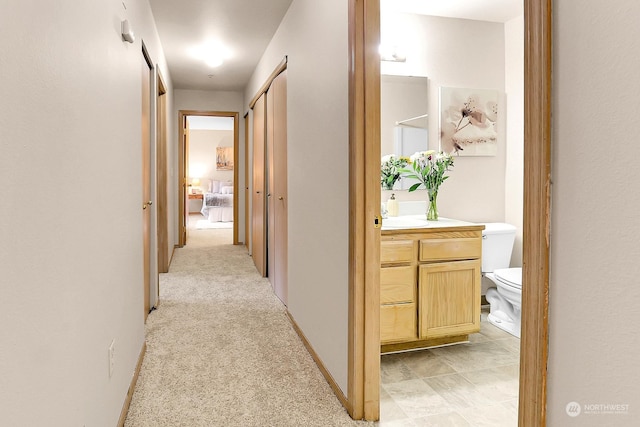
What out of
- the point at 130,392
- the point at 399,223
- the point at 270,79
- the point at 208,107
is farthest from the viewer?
the point at 208,107

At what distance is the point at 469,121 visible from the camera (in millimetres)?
3477

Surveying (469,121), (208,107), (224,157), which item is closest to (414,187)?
(469,121)

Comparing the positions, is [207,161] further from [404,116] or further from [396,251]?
[396,251]

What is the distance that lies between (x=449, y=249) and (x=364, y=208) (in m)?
0.97

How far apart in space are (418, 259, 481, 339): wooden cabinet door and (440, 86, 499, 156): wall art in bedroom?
1135 mm

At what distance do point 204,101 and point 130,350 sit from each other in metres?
5.24

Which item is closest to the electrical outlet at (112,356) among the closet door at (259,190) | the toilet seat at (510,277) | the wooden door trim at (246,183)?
the toilet seat at (510,277)

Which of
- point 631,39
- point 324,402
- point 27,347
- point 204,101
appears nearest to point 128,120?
→ point 27,347

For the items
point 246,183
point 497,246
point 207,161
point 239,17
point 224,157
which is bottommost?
point 497,246

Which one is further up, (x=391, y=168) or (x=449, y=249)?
(x=391, y=168)

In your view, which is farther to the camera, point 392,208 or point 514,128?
point 514,128

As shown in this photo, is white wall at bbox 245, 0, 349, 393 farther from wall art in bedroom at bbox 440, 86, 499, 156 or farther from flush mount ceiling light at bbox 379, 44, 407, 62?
wall art in bedroom at bbox 440, 86, 499, 156

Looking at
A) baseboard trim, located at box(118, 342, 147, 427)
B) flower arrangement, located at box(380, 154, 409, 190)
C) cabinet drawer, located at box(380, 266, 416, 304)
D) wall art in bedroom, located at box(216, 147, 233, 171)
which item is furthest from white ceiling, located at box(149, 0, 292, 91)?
wall art in bedroom, located at box(216, 147, 233, 171)

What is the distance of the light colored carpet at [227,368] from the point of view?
Answer: 196 centimetres
